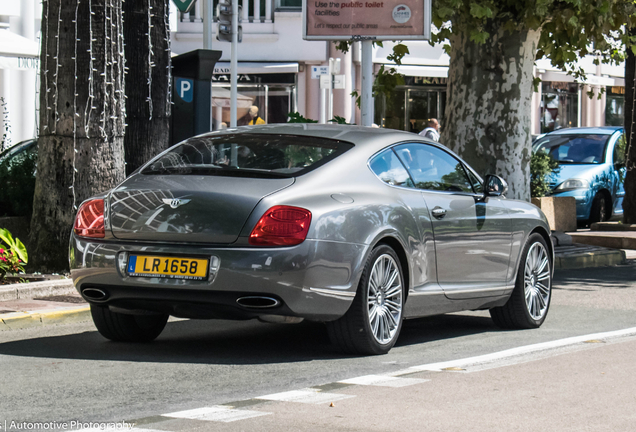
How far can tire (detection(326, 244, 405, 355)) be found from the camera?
697 centimetres

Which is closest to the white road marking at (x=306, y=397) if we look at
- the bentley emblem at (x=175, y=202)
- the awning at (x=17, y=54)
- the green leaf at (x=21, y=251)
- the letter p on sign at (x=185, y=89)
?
the bentley emblem at (x=175, y=202)

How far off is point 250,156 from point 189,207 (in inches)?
26.4

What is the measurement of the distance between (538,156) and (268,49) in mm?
18730

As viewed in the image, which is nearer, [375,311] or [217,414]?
[217,414]

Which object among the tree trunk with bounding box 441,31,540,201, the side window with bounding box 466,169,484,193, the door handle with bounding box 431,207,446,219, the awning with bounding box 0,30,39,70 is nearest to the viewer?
the door handle with bounding box 431,207,446,219

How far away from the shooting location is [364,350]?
7094mm

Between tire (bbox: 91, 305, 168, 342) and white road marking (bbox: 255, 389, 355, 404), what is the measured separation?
2.01 metres

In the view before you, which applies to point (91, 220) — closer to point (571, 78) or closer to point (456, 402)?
point (456, 402)

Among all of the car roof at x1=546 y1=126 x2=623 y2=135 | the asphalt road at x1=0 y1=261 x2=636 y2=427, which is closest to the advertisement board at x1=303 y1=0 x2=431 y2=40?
the asphalt road at x1=0 y1=261 x2=636 y2=427

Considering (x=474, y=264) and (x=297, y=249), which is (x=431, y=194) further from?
(x=297, y=249)

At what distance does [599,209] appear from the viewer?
2070cm

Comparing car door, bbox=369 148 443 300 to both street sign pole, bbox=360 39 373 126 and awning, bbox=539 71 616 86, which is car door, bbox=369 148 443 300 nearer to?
street sign pole, bbox=360 39 373 126

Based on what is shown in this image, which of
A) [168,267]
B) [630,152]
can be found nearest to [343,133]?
[168,267]

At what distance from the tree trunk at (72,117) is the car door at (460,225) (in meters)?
3.63
